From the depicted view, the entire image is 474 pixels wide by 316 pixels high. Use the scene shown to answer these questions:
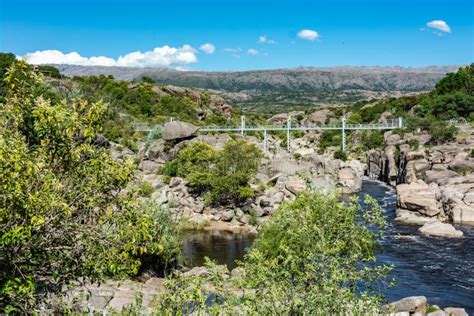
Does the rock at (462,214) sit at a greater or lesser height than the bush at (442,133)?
lesser

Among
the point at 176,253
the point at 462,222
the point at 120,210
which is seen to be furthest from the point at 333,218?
the point at 462,222

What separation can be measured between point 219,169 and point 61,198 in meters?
41.8

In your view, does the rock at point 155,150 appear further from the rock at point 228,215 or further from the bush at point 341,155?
the bush at point 341,155

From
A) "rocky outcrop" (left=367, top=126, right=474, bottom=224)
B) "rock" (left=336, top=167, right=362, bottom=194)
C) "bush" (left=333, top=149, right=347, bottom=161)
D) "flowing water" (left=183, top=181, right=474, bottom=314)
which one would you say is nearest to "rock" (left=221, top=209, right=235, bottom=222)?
"flowing water" (left=183, top=181, right=474, bottom=314)

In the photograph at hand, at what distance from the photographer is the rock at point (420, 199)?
43281 millimetres

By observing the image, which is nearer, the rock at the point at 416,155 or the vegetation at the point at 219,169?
the vegetation at the point at 219,169

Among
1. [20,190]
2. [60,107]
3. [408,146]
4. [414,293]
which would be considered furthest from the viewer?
[408,146]

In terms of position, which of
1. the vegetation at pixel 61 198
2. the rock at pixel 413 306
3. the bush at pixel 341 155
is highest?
the vegetation at pixel 61 198

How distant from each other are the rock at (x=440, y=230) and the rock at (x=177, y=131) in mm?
36529

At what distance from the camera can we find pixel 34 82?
384 inches

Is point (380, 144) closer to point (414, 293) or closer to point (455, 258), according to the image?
point (455, 258)

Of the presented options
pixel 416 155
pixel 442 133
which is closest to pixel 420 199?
pixel 416 155

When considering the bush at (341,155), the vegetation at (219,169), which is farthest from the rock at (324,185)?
the bush at (341,155)

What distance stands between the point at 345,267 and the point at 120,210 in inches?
202
